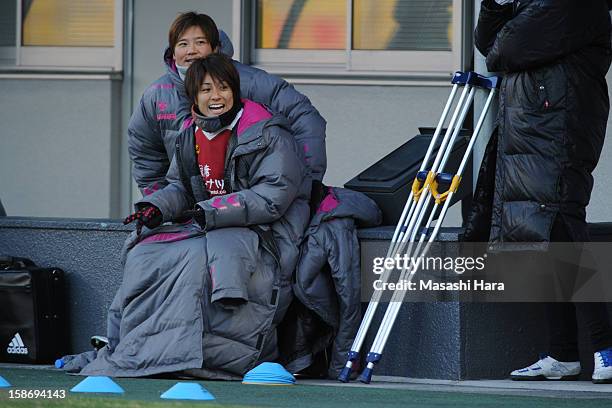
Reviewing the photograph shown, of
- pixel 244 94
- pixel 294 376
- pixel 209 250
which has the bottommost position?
pixel 294 376

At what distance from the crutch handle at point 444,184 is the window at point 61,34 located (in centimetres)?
463

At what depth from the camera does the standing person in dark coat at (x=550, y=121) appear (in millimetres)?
6875

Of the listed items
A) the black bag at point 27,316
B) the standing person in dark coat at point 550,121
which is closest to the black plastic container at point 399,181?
the standing person in dark coat at point 550,121

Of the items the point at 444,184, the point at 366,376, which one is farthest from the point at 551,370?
the point at 444,184

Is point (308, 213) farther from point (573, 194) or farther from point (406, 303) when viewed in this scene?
point (573, 194)

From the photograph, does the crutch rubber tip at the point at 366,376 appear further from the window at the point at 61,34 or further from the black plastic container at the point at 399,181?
the window at the point at 61,34

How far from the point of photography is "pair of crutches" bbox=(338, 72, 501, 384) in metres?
7.21

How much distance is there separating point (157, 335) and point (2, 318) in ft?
4.06

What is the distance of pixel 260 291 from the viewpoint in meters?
7.27

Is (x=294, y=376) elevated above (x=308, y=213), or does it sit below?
below

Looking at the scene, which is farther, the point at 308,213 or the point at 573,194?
the point at 308,213

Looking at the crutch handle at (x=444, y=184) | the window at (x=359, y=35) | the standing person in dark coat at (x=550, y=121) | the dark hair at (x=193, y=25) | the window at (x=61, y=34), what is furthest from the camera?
the window at (x=61, y=34)

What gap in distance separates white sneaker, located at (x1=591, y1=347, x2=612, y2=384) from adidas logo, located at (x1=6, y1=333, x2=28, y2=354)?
276 centimetres

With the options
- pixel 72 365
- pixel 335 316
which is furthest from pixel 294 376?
pixel 72 365
